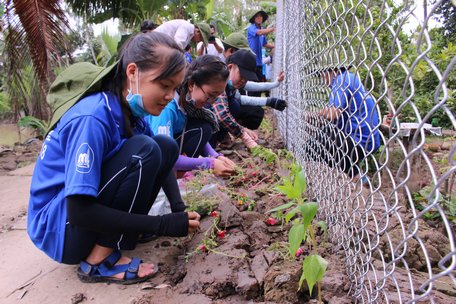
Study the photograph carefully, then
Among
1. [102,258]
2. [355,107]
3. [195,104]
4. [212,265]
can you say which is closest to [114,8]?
[195,104]

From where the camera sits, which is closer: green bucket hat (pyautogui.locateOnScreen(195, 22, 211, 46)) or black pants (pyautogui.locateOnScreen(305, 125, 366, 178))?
black pants (pyautogui.locateOnScreen(305, 125, 366, 178))

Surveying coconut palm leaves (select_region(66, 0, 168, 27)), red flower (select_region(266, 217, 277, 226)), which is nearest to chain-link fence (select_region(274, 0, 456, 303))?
red flower (select_region(266, 217, 277, 226))

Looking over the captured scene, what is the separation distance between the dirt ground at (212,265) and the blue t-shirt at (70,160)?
261 mm

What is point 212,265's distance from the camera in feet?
6.03

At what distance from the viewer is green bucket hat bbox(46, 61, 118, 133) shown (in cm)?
179

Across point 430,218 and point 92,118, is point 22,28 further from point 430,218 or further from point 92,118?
point 430,218

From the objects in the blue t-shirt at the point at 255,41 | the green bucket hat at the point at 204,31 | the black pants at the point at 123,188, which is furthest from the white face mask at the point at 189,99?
the blue t-shirt at the point at 255,41

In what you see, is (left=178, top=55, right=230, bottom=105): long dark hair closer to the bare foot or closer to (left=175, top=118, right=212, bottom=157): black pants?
(left=175, top=118, right=212, bottom=157): black pants

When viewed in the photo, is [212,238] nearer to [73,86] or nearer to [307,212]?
[307,212]

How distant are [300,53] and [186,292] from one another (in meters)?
1.90

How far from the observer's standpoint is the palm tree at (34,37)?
17.4ft

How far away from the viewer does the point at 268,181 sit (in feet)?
9.29

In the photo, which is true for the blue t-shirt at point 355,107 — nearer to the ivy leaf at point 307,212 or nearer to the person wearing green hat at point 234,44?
the ivy leaf at point 307,212

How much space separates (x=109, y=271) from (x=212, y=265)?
487 millimetres
